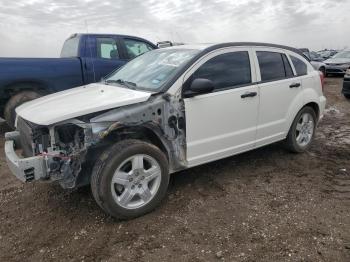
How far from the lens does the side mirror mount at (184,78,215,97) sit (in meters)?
3.99

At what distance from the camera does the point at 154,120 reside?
3.83 m

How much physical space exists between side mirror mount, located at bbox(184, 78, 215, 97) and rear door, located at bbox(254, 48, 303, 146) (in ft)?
3.53

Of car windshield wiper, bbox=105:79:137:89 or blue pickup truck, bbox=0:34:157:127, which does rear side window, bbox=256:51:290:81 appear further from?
blue pickup truck, bbox=0:34:157:127

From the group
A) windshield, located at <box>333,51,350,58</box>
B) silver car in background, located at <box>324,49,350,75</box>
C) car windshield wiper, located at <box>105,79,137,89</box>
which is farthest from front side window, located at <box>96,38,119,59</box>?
windshield, located at <box>333,51,350,58</box>

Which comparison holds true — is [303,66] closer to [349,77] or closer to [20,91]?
[20,91]

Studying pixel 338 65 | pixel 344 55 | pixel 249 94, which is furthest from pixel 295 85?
pixel 344 55

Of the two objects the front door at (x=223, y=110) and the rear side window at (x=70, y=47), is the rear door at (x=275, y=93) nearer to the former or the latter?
the front door at (x=223, y=110)

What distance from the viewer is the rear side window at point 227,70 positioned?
4.37m

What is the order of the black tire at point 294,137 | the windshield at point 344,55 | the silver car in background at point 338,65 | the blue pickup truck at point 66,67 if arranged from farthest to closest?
the windshield at point 344,55 → the silver car in background at point 338,65 → the blue pickup truck at point 66,67 → the black tire at point 294,137

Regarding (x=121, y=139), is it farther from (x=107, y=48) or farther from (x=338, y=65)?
(x=338, y=65)

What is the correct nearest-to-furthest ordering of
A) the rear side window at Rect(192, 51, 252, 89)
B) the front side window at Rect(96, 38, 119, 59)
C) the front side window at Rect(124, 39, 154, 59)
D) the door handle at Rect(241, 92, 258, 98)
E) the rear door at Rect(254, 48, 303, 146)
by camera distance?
the rear side window at Rect(192, 51, 252, 89) → the door handle at Rect(241, 92, 258, 98) → the rear door at Rect(254, 48, 303, 146) → the front side window at Rect(96, 38, 119, 59) → the front side window at Rect(124, 39, 154, 59)

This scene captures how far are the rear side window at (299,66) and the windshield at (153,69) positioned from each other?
188 centimetres

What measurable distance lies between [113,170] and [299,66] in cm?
351

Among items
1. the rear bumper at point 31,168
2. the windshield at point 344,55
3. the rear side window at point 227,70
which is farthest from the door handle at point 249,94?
the windshield at point 344,55
